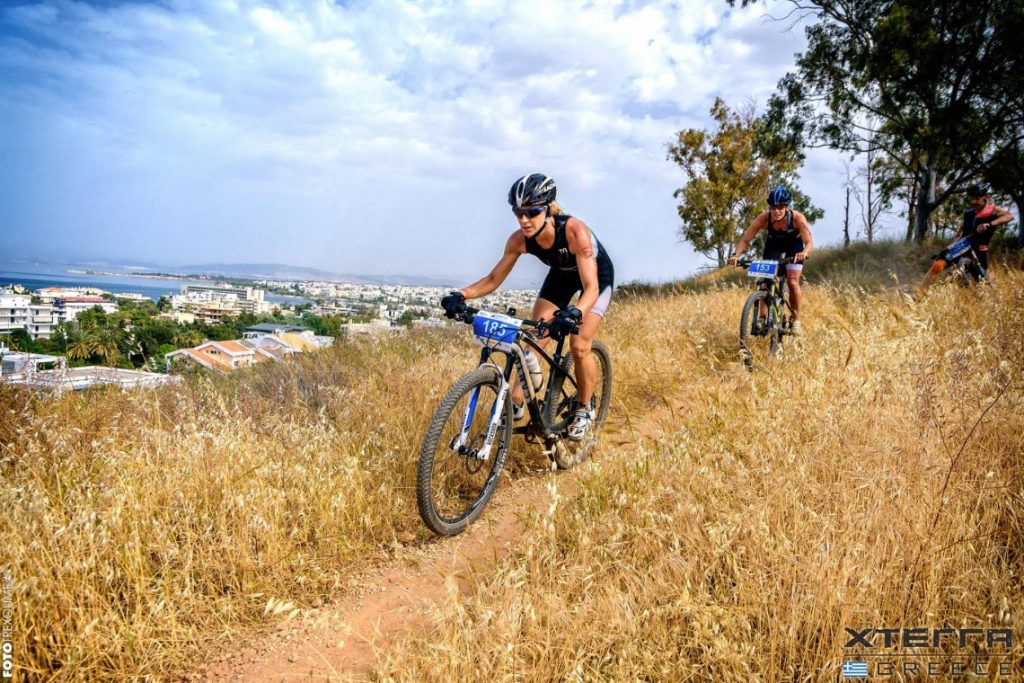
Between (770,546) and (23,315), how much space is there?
9.13m

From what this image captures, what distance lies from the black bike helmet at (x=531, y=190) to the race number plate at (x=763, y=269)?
159 inches

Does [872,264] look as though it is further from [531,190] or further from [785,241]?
[531,190]

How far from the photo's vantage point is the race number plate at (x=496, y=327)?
12.3 ft

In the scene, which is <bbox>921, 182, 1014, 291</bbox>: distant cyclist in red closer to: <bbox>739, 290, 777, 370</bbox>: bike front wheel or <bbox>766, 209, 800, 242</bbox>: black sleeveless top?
<bbox>766, 209, 800, 242</bbox>: black sleeveless top

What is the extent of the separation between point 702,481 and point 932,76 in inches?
701

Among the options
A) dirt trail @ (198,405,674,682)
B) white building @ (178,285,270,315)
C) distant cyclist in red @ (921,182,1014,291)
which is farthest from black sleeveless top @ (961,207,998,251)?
white building @ (178,285,270,315)

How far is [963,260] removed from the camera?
8625 mm

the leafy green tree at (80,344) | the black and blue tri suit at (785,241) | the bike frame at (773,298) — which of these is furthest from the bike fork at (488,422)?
the black and blue tri suit at (785,241)

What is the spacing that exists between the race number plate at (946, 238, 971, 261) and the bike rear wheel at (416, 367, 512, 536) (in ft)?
27.4

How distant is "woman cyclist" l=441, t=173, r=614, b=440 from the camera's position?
4.05 meters

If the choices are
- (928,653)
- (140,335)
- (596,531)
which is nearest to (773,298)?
(596,531)

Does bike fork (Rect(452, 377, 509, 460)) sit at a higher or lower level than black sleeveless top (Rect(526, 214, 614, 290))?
lower

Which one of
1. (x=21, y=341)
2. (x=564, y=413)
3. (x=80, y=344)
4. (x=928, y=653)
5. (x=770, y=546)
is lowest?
(x=928, y=653)

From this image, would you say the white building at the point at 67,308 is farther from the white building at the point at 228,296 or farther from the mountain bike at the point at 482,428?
the white building at the point at 228,296
